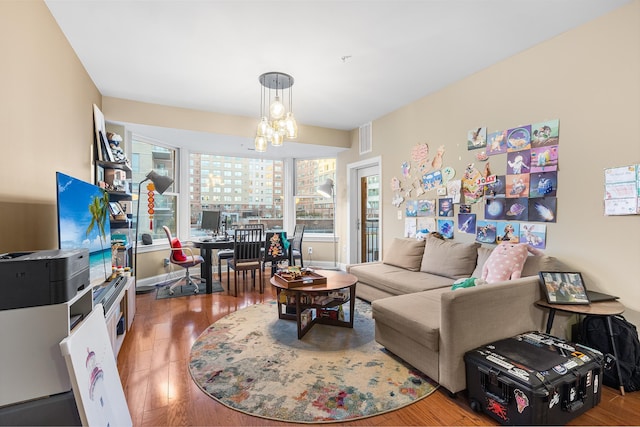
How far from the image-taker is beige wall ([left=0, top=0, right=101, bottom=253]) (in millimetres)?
1729

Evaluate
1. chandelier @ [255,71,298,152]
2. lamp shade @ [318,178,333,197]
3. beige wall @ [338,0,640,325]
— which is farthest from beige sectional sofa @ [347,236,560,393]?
lamp shade @ [318,178,333,197]

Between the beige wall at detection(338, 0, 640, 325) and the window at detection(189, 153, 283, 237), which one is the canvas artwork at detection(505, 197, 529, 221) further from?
the window at detection(189, 153, 283, 237)

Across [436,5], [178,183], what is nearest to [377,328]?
[436,5]

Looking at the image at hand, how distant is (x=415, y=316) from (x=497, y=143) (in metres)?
2.08

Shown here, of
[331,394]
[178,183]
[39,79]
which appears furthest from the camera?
[178,183]

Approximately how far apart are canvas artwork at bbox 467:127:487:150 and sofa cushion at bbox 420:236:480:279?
109 cm

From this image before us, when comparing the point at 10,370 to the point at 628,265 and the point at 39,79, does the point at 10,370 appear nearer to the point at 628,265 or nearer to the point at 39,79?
the point at 39,79

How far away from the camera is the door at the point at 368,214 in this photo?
5.20 m

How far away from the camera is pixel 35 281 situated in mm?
1214

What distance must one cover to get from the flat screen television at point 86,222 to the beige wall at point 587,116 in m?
3.63

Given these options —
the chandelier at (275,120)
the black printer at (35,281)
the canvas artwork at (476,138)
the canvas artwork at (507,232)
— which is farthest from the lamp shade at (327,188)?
the black printer at (35,281)

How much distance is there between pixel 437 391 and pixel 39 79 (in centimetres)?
351

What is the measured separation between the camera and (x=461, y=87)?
3465 millimetres

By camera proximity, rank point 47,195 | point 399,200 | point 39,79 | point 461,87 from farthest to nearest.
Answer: point 399,200, point 461,87, point 47,195, point 39,79
